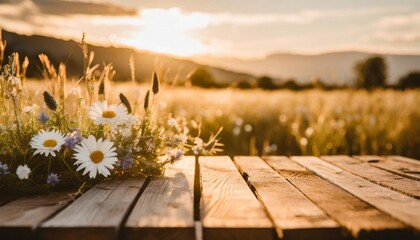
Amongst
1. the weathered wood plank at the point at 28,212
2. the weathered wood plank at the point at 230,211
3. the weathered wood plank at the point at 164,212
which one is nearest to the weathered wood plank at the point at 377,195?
the weathered wood plank at the point at 230,211

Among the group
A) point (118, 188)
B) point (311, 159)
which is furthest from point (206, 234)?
point (311, 159)

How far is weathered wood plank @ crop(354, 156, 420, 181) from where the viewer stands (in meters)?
2.71

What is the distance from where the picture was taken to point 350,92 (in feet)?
31.4

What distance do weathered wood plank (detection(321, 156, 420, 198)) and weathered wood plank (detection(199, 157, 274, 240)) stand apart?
2.21ft

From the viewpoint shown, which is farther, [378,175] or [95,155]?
[378,175]

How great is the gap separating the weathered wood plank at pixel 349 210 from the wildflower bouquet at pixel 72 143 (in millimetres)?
650

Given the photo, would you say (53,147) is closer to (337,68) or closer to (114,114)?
(114,114)

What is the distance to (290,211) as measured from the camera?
1.73 metres

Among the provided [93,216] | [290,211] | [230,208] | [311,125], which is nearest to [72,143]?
[93,216]

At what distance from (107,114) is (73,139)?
204mm

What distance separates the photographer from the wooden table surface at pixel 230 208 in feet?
5.06

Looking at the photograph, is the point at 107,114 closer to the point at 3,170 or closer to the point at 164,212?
the point at 3,170

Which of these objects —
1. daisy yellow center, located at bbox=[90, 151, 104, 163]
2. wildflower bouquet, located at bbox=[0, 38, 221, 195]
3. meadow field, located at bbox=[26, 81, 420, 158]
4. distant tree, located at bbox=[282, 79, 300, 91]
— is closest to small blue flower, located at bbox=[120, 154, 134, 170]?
wildflower bouquet, located at bbox=[0, 38, 221, 195]

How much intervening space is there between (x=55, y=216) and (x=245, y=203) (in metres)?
0.67
